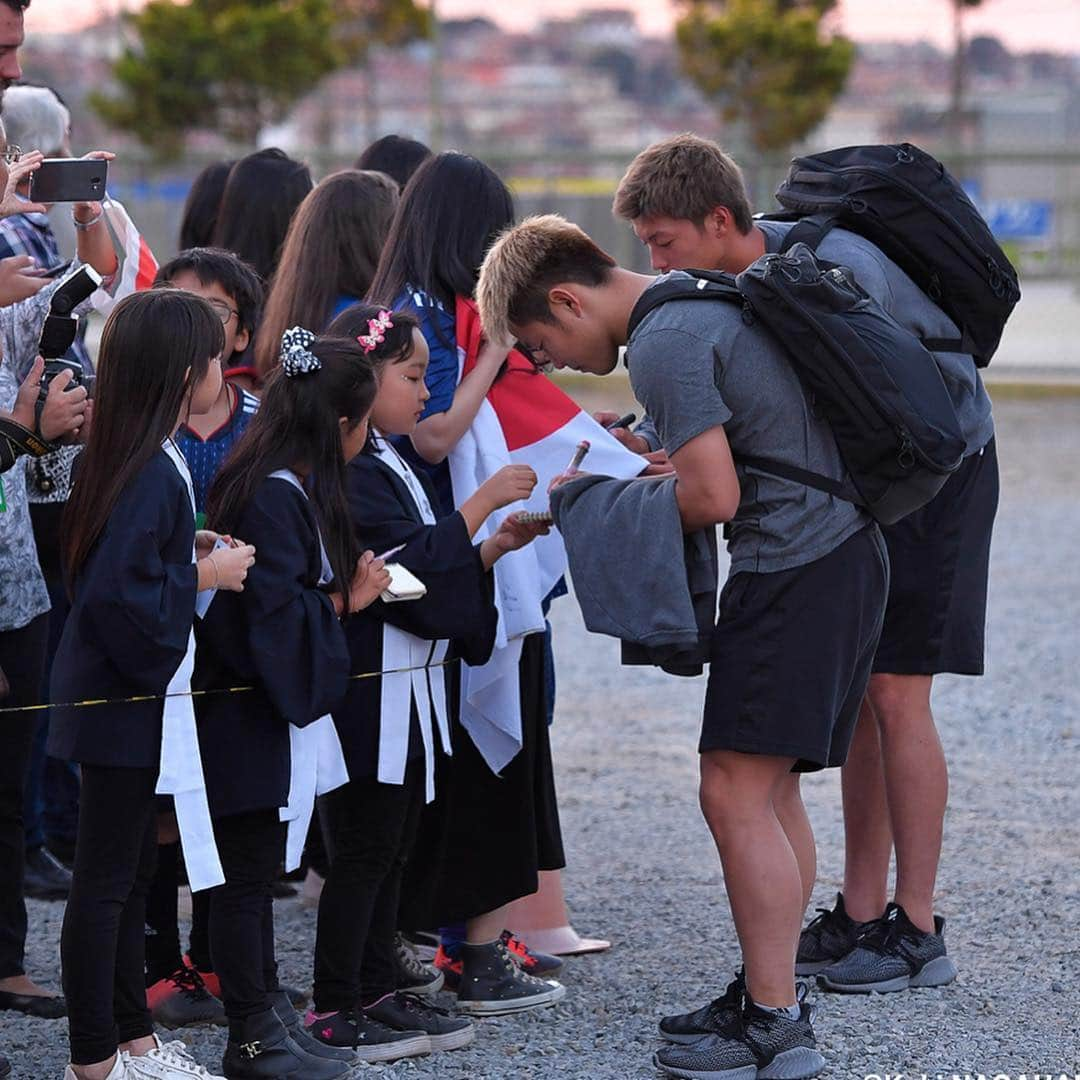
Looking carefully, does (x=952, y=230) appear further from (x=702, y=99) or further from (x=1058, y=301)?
(x=702, y=99)

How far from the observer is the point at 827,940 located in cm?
405

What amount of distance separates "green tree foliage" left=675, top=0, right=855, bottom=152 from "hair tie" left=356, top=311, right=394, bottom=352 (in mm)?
22848

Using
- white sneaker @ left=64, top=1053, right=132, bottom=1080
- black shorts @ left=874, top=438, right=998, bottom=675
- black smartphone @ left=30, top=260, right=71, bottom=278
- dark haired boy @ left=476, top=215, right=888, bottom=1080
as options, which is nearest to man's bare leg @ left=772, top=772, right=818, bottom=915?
dark haired boy @ left=476, top=215, right=888, bottom=1080

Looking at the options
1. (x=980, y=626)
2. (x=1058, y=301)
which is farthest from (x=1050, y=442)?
(x=980, y=626)

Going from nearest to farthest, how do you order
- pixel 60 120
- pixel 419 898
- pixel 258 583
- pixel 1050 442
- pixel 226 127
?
pixel 258 583
pixel 419 898
pixel 60 120
pixel 1050 442
pixel 226 127

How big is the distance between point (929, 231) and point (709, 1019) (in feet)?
5.73

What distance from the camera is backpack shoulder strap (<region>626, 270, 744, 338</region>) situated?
10.6 feet

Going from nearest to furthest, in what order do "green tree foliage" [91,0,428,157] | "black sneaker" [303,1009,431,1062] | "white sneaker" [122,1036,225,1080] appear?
"white sneaker" [122,1036,225,1080], "black sneaker" [303,1009,431,1062], "green tree foliage" [91,0,428,157]

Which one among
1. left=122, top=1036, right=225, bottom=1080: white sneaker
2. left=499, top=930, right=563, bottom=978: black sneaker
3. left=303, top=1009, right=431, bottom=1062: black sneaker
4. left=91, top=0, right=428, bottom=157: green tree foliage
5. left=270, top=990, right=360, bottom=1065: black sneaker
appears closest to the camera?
left=122, top=1036, right=225, bottom=1080: white sneaker

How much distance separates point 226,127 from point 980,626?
24.2 metres

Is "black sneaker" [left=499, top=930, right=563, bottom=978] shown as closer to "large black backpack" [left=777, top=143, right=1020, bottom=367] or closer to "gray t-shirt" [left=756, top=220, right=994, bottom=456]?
"gray t-shirt" [left=756, top=220, right=994, bottom=456]

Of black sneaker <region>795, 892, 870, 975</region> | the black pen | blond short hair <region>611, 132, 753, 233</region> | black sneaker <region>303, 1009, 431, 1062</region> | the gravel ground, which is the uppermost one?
blond short hair <region>611, 132, 753, 233</region>

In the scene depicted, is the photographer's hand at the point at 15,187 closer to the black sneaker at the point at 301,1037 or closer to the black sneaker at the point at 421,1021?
the black sneaker at the point at 301,1037

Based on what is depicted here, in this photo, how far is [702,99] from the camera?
27.6 m
